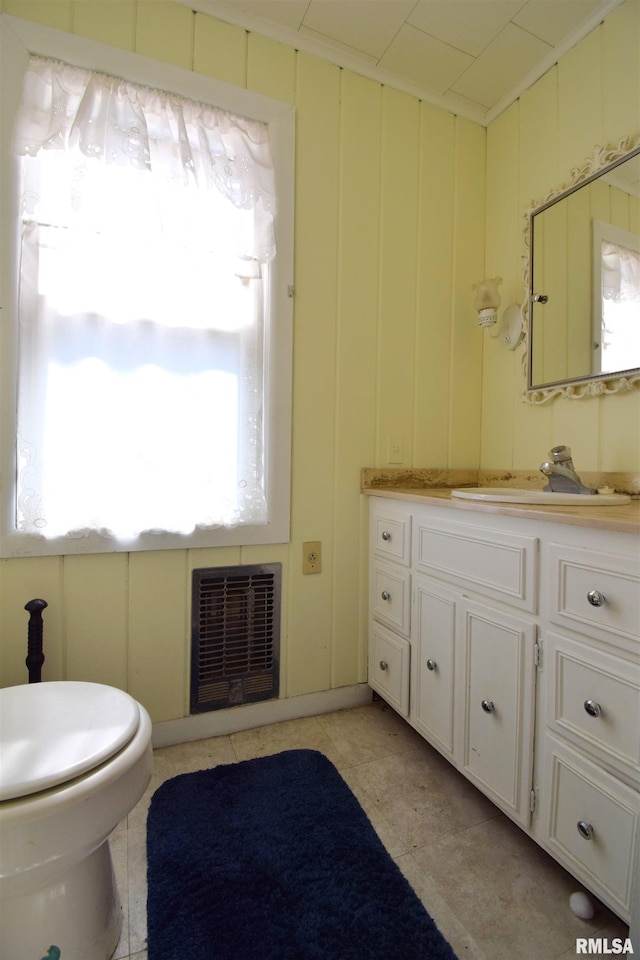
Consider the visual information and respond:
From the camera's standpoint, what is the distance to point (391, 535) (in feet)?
5.09

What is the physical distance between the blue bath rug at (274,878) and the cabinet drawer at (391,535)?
0.72 m

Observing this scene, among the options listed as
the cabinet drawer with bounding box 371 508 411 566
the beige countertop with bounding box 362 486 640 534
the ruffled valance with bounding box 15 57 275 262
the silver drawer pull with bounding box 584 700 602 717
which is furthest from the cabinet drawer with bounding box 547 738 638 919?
the ruffled valance with bounding box 15 57 275 262

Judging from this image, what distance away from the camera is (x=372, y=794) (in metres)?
1.24

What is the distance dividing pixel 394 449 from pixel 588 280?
2.91ft

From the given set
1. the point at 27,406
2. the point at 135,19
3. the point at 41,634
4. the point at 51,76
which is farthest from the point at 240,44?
the point at 41,634

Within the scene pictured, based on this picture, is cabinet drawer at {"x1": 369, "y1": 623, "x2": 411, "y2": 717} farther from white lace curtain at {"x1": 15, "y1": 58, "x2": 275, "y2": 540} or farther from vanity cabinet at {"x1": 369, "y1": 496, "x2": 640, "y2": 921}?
white lace curtain at {"x1": 15, "y1": 58, "x2": 275, "y2": 540}

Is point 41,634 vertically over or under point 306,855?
over

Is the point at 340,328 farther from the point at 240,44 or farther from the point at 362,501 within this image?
the point at 240,44

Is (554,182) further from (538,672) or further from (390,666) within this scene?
(390,666)

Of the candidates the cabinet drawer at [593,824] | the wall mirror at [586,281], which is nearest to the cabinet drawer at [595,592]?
the cabinet drawer at [593,824]

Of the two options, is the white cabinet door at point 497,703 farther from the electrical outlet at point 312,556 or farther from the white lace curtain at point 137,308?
the white lace curtain at point 137,308

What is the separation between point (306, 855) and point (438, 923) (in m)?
0.31

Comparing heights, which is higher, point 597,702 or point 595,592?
point 595,592

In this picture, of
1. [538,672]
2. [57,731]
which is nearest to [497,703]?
[538,672]
